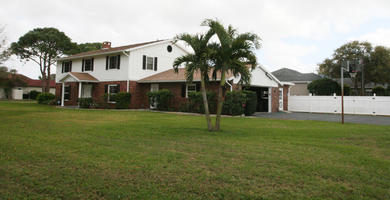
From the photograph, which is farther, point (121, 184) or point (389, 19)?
point (389, 19)

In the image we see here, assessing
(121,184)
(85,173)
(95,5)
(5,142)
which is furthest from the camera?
(95,5)

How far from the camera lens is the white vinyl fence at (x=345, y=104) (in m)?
19.6

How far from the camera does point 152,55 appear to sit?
22859 mm

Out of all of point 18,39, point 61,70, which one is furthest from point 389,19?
point 18,39

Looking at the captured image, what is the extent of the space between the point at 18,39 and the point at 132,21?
30228 mm

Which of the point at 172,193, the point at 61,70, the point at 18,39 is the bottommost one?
the point at 172,193

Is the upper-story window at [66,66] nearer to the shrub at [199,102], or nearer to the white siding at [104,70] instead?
the white siding at [104,70]


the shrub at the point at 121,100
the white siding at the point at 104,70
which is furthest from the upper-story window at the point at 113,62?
the shrub at the point at 121,100

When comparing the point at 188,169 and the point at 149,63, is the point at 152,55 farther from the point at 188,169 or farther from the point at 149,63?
the point at 188,169

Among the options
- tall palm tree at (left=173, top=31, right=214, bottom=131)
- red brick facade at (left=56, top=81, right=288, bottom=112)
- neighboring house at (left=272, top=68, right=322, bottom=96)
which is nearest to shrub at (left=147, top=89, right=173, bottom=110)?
red brick facade at (left=56, top=81, right=288, bottom=112)

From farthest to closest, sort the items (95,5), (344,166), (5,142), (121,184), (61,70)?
1. (61,70)
2. (95,5)
3. (5,142)
4. (344,166)
5. (121,184)

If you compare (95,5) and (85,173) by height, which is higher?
(95,5)

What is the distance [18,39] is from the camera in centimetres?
3959

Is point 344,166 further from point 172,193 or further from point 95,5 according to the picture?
point 95,5
